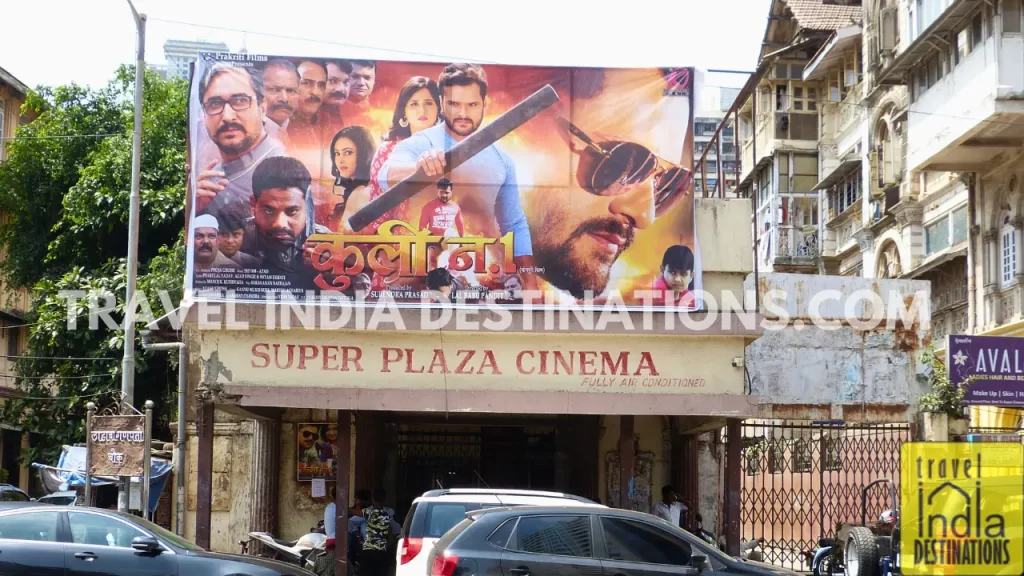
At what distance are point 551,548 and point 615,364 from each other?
5526mm

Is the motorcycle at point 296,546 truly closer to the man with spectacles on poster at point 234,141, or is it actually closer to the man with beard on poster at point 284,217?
the man with beard on poster at point 284,217

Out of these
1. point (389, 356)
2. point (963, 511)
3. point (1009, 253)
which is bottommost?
point (963, 511)

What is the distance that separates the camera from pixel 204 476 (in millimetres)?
15891

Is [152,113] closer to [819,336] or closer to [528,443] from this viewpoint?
[528,443]

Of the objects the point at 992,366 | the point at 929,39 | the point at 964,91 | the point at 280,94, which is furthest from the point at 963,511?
the point at 929,39

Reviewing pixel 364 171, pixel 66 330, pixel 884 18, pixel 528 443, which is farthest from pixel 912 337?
pixel 66 330

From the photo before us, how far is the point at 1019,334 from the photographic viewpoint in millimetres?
24453

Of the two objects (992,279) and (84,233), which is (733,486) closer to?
(992,279)

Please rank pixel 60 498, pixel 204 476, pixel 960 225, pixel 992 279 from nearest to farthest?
pixel 204 476
pixel 992 279
pixel 60 498
pixel 960 225

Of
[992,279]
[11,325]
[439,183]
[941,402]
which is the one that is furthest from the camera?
[11,325]

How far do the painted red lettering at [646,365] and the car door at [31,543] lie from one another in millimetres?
7823

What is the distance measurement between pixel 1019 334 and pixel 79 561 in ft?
63.8

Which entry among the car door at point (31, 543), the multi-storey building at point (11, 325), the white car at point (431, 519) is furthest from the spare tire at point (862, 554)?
the multi-storey building at point (11, 325)

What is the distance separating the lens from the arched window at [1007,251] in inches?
995
